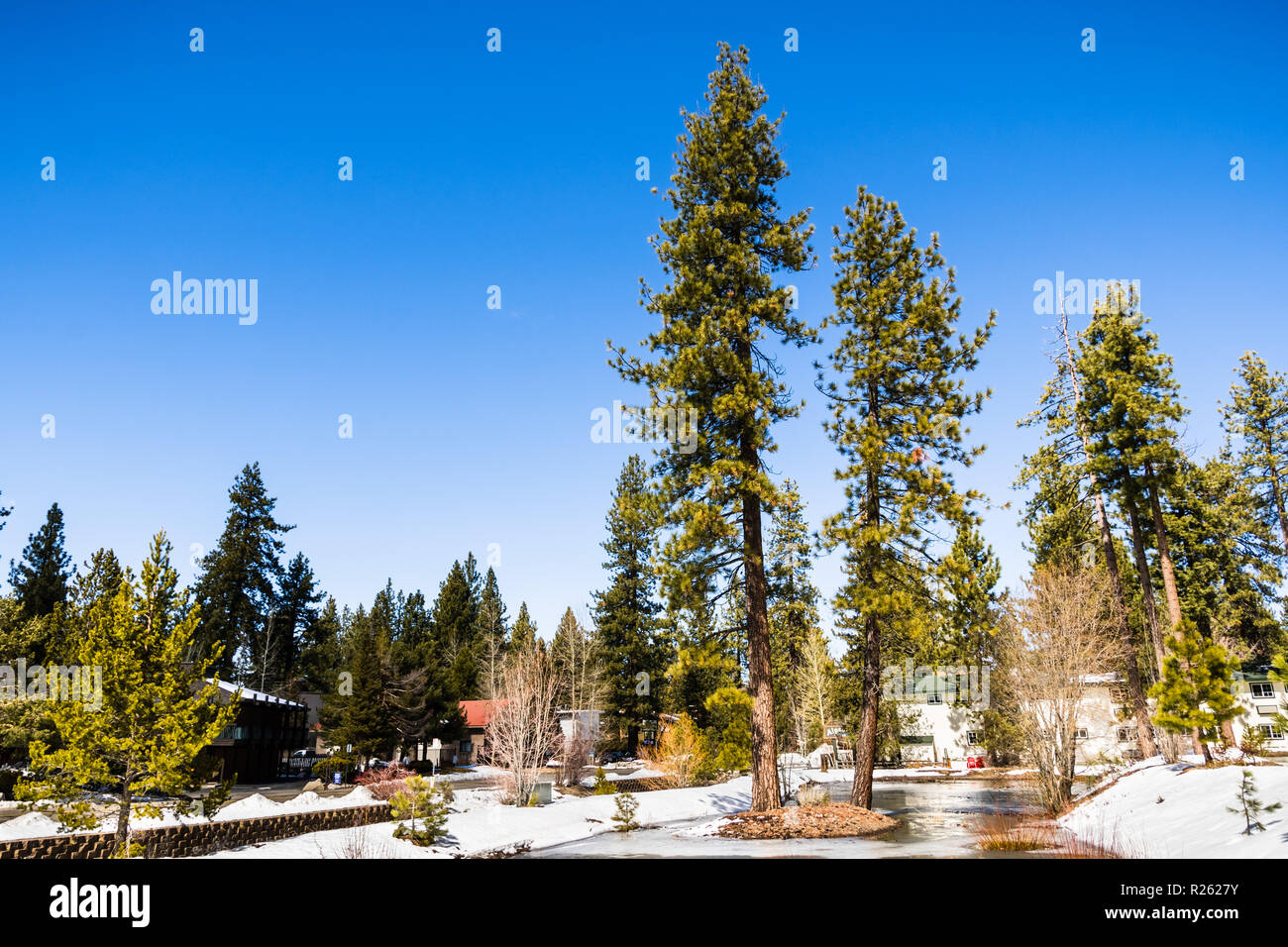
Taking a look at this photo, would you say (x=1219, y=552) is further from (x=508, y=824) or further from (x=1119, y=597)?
(x=508, y=824)

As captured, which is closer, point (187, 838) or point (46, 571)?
point (187, 838)

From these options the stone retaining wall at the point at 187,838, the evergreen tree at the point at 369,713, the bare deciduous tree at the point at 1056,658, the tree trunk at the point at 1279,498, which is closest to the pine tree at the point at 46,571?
the evergreen tree at the point at 369,713

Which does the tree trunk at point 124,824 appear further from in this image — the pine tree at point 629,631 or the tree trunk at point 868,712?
the pine tree at point 629,631

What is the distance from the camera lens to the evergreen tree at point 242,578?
196 ft

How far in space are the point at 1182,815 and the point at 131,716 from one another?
2110cm

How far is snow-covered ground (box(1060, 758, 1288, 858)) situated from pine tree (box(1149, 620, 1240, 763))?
1172 mm

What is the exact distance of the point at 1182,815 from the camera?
14250 mm

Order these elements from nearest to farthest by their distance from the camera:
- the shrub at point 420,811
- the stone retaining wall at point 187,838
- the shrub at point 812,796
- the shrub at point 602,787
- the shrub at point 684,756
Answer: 1. the stone retaining wall at point 187,838
2. the shrub at point 420,811
3. the shrub at point 812,796
4. the shrub at point 602,787
5. the shrub at point 684,756

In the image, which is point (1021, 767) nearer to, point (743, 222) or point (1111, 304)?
→ point (1111, 304)

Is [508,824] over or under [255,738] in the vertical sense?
over

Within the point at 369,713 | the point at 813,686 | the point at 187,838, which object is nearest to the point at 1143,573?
the point at 813,686

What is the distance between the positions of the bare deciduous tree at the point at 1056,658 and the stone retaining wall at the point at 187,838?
20657 mm

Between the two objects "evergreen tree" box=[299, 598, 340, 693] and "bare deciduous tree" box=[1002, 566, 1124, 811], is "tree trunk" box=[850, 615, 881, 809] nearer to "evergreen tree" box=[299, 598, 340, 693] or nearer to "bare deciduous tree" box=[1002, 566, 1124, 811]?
"bare deciduous tree" box=[1002, 566, 1124, 811]

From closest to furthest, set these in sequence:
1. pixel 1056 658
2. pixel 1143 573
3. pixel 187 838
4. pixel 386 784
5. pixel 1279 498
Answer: pixel 187 838
pixel 1056 658
pixel 386 784
pixel 1143 573
pixel 1279 498
